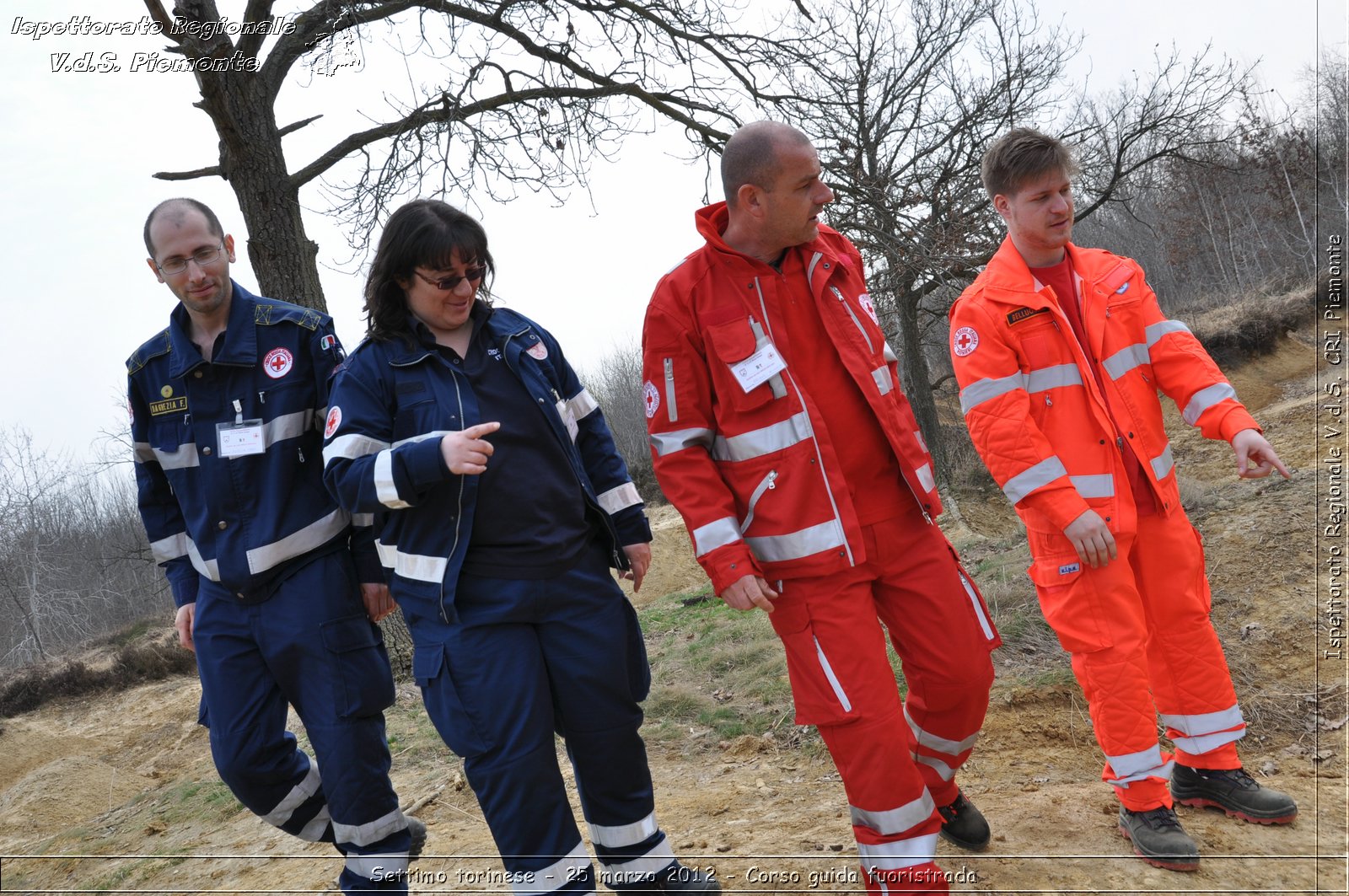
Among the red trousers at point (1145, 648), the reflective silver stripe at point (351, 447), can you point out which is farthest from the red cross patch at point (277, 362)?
the red trousers at point (1145, 648)

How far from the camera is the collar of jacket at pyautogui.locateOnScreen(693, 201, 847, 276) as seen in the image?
3.06 metres

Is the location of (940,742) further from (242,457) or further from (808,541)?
(242,457)

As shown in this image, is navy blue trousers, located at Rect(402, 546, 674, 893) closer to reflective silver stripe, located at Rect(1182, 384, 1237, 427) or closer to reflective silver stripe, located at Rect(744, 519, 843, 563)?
reflective silver stripe, located at Rect(744, 519, 843, 563)

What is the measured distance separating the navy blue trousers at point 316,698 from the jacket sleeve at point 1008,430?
2257 mm

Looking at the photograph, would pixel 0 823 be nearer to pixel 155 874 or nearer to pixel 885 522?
pixel 155 874

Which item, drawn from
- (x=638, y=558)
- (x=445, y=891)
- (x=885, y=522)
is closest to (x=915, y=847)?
(x=885, y=522)

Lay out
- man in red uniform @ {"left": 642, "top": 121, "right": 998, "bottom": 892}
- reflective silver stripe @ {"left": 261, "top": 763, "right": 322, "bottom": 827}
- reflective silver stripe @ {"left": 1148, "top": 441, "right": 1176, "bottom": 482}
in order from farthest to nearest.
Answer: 1. reflective silver stripe @ {"left": 261, "top": 763, "right": 322, "bottom": 827}
2. reflective silver stripe @ {"left": 1148, "top": 441, "right": 1176, "bottom": 482}
3. man in red uniform @ {"left": 642, "top": 121, "right": 998, "bottom": 892}

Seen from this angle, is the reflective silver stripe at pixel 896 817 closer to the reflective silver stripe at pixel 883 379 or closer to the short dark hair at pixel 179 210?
the reflective silver stripe at pixel 883 379

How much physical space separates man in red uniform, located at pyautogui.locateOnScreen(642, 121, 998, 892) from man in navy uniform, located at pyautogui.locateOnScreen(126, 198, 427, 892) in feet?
4.09

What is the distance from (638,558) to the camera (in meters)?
3.19

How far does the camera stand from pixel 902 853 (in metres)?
2.72

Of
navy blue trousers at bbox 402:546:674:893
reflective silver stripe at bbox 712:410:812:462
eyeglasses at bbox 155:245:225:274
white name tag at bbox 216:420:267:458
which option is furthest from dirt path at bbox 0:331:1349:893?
eyeglasses at bbox 155:245:225:274

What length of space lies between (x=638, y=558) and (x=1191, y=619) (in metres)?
1.95

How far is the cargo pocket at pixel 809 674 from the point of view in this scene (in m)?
2.75
